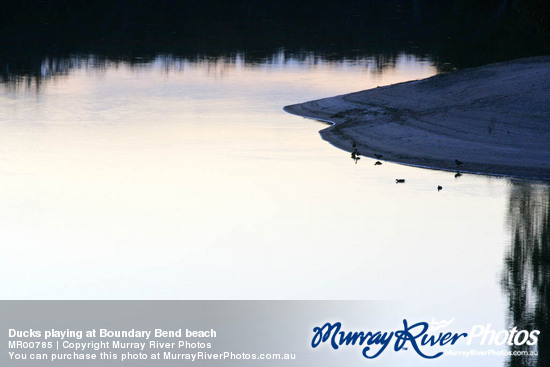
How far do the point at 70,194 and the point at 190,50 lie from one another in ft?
104

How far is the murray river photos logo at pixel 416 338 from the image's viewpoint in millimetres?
14945

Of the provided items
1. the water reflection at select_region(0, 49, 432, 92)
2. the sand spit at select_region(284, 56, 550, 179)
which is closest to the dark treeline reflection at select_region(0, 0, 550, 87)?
the water reflection at select_region(0, 49, 432, 92)

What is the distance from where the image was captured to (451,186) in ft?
78.4

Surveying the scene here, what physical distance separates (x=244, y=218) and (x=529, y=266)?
565 centimetres

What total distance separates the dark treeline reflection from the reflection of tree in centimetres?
1058

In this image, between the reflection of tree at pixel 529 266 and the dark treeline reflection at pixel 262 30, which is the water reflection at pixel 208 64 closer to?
the dark treeline reflection at pixel 262 30

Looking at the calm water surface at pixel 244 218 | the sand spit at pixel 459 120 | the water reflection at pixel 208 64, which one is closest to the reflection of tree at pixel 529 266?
the calm water surface at pixel 244 218

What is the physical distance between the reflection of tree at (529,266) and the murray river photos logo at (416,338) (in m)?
0.28

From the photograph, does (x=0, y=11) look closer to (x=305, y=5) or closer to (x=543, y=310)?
(x=305, y=5)

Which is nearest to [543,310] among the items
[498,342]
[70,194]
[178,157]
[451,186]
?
[498,342]

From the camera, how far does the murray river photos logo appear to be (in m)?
14.9

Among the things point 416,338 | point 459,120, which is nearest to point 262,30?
point 459,120

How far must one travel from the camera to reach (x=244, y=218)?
69.6 ft

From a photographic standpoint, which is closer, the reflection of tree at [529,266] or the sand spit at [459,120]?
the reflection of tree at [529,266]
